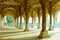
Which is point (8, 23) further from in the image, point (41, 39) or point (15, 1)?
point (41, 39)

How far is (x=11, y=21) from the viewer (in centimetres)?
5541

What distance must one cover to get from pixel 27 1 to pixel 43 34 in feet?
25.4

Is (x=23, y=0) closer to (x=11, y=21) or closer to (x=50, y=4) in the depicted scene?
(x=50, y=4)

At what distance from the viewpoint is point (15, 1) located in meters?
20.5

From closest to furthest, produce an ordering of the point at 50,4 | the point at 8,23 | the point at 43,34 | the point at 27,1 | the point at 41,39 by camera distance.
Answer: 1. the point at 41,39
2. the point at 43,34
3. the point at 27,1
4. the point at 50,4
5. the point at 8,23

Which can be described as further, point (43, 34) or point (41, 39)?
point (43, 34)

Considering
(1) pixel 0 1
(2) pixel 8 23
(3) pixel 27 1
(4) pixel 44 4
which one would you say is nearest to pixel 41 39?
(4) pixel 44 4

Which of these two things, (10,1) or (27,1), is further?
(10,1)

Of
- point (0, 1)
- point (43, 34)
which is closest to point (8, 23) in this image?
point (0, 1)

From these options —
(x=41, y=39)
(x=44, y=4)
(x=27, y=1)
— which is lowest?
(x=41, y=39)

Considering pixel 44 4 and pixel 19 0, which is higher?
pixel 19 0

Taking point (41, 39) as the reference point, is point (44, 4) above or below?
above

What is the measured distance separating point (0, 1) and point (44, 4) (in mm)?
10114

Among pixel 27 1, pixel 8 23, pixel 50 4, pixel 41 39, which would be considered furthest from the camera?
pixel 8 23
